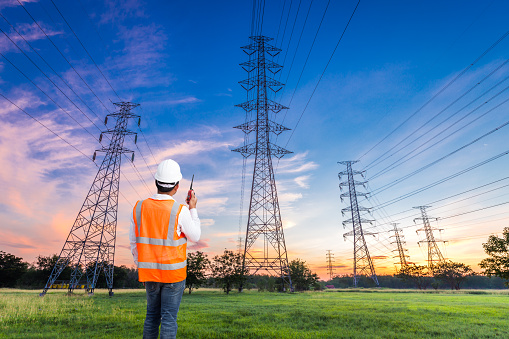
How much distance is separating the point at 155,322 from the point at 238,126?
3363cm

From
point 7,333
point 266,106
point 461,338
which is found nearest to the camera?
point 461,338

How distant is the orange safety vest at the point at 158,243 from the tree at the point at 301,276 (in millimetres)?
67825

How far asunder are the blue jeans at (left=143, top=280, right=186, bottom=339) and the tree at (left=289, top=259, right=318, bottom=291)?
2657 inches

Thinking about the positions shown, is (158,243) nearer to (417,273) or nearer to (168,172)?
(168,172)

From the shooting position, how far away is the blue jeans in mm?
3443

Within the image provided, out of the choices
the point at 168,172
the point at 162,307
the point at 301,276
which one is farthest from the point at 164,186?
the point at 301,276

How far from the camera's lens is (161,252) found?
350 centimetres

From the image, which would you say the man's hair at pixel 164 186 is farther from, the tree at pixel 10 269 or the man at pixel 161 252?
the tree at pixel 10 269

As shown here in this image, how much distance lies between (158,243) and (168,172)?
98 centimetres

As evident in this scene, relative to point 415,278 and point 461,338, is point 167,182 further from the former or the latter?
point 415,278

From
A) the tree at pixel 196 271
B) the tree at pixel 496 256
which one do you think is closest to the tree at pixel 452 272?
the tree at pixel 496 256

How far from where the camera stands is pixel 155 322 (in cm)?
362

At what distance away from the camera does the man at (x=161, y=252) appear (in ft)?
11.3

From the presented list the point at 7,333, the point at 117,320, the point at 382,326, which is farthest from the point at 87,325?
the point at 382,326
